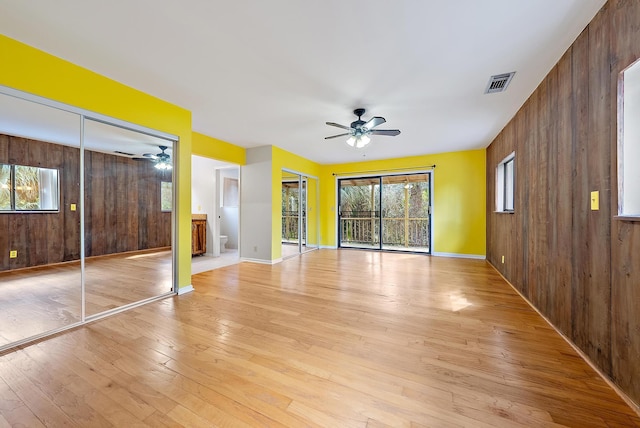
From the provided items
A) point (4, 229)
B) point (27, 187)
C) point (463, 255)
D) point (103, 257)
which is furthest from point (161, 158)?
point (463, 255)

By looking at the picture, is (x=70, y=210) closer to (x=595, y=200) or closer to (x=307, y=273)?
(x=307, y=273)

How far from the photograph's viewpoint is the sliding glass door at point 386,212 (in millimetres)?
6496

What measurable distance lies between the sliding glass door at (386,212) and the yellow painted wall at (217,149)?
10.1ft

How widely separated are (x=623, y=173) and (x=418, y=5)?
167 cm

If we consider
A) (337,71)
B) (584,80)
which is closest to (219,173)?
(337,71)

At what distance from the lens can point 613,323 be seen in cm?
152

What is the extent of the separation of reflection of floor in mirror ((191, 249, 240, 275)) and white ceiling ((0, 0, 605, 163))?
2889 millimetres

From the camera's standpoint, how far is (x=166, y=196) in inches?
130

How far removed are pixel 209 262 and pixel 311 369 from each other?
427 centimetres

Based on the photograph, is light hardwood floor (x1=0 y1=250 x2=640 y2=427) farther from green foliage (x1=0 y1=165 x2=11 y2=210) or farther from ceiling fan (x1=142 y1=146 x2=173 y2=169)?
ceiling fan (x1=142 y1=146 x2=173 y2=169)

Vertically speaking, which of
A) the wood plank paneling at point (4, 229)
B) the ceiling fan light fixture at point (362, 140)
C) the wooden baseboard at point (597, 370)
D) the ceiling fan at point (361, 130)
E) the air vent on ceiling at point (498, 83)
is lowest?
the wooden baseboard at point (597, 370)

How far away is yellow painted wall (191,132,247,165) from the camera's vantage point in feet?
14.2

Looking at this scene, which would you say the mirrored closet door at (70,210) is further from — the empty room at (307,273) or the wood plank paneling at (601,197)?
the wood plank paneling at (601,197)

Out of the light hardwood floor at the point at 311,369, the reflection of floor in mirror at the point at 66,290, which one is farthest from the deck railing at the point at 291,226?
the light hardwood floor at the point at 311,369
